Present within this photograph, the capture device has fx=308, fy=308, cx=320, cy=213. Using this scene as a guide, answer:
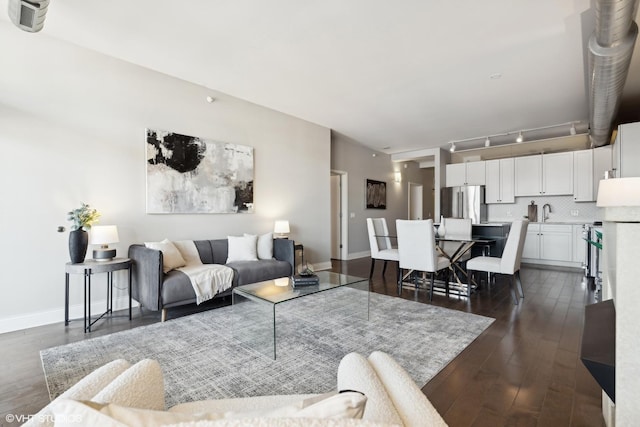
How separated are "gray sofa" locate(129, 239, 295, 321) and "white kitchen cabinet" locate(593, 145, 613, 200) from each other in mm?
5953

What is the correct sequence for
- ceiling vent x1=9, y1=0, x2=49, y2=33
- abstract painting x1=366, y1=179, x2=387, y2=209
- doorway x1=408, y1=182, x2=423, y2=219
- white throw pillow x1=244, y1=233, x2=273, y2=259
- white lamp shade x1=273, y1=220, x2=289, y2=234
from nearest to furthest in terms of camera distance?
ceiling vent x1=9, y1=0, x2=49, y2=33, white throw pillow x1=244, y1=233, x2=273, y2=259, white lamp shade x1=273, y1=220, x2=289, y2=234, abstract painting x1=366, y1=179, x2=387, y2=209, doorway x1=408, y1=182, x2=423, y2=219

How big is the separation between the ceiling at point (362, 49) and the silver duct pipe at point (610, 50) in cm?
35

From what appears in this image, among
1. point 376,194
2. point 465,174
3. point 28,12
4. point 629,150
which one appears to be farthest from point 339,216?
point 28,12

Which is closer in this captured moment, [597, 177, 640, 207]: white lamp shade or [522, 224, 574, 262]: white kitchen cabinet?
[597, 177, 640, 207]: white lamp shade

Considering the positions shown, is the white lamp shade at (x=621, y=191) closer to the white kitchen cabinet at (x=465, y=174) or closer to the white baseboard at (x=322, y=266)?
the white kitchen cabinet at (x=465, y=174)

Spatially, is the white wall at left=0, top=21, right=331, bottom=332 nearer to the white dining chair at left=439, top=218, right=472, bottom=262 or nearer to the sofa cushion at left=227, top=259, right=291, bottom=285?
the sofa cushion at left=227, top=259, right=291, bottom=285

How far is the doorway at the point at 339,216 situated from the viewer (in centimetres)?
713

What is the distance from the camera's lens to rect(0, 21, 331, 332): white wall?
2.88 metres

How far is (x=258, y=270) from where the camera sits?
3.79 m

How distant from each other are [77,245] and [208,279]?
1241mm

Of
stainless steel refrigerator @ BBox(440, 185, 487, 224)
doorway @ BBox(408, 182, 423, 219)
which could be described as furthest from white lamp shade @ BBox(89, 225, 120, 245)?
doorway @ BBox(408, 182, 423, 219)

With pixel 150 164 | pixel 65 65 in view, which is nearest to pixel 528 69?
pixel 150 164

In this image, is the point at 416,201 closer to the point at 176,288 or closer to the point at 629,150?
the point at 629,150

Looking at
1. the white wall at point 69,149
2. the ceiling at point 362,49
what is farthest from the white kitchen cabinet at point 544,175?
the white wall at point 69,149
